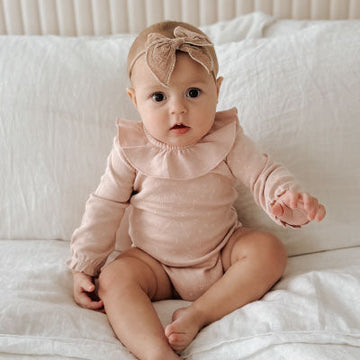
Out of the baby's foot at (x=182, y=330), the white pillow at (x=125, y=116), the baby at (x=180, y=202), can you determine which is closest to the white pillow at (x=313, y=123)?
the white pillow at (x=125, y=116)

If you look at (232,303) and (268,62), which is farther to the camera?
(268,62)

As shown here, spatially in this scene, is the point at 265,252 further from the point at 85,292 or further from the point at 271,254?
the point at 85,292

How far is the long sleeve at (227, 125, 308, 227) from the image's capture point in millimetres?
971

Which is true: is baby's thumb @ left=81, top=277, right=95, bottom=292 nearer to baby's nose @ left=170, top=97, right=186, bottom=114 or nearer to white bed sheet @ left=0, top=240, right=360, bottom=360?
white bed sheet @ left=0, top=240, right=360, bottom=360

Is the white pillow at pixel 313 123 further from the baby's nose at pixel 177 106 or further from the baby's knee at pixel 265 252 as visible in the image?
the baby's nose at pixel 177 106

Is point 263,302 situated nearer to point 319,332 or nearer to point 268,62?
point 319,332

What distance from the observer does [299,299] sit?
906 millimetres

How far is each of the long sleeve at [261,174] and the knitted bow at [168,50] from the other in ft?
0.61

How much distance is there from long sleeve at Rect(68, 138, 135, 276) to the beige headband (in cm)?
20

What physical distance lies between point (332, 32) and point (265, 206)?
49cm

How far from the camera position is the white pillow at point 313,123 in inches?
45.1

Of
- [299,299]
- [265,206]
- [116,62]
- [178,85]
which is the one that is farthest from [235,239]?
[116,62]

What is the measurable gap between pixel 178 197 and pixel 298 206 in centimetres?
25

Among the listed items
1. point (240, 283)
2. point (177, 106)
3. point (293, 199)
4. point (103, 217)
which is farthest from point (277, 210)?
point (103, 217)
